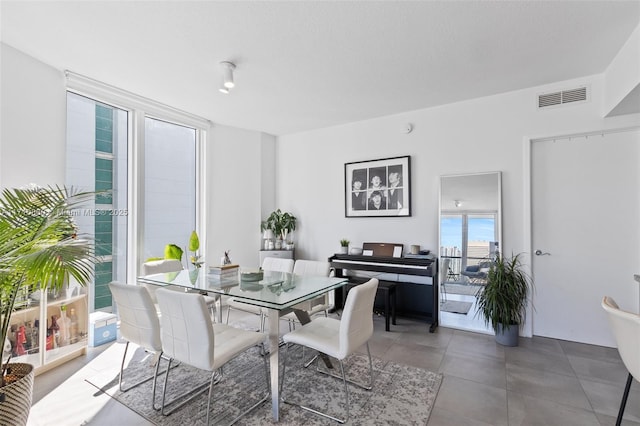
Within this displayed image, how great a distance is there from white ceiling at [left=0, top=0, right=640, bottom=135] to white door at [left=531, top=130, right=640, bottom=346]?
820 mm

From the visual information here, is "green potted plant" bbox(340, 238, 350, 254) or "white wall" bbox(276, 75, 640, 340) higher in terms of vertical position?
"white wall" bbox(276, 75, 640, 340)

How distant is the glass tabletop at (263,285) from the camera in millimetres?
2154

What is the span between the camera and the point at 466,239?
367 cm

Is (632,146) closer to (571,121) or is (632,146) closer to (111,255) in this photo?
(571,121)

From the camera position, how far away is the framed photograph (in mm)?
4156

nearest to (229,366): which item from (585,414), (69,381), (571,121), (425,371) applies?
(69,381)

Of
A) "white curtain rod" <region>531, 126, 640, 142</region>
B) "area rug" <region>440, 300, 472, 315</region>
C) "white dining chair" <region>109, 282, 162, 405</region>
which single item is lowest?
"area rug" <region>440, 300, 472, 315</region>

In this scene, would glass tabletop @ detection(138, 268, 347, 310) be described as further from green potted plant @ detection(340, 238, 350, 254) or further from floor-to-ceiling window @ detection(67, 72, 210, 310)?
green potted plant @ detection(340, 238, 350, 254)

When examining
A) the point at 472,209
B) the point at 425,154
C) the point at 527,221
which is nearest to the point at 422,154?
the point at 425,154

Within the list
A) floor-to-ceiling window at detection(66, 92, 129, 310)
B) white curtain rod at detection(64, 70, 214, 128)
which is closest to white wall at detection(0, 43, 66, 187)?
white curtain rod at detection(64, 70, 214, 128)

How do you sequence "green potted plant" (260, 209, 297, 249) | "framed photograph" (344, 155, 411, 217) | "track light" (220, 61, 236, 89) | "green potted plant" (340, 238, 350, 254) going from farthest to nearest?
1. "green potted plant" (260, 209, 297, 249)
2. "green potted plant" (340, 238, 350, 254)
3. "framed photograph" (344, 155, 411, 217)
4. "track light" (220, 61, 236, 89)

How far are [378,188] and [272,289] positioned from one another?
2467 mm

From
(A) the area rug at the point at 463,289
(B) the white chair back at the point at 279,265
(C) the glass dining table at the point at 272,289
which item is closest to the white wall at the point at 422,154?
(A) the area rug at the point at 463,289

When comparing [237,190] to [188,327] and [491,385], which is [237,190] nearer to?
[188,327]
